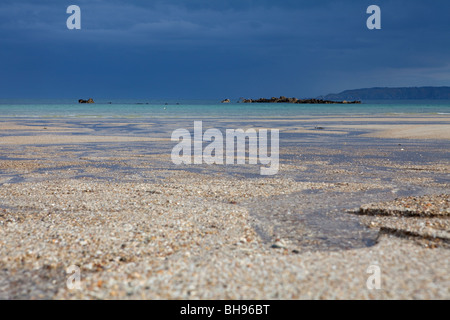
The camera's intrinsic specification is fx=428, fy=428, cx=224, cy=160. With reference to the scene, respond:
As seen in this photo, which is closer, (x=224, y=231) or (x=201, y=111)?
(x=224, y=231)

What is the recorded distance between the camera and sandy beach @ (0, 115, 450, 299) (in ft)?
17.3

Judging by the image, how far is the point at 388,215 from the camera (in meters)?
8.48

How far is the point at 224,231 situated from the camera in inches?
295

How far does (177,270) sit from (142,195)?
4.94 meters

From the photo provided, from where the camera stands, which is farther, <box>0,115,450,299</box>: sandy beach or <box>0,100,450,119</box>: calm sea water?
<box>0,100,450,119</box>: calm sea water

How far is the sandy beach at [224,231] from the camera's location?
17.3ft

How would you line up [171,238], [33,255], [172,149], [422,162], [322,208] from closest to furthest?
[33,255] → [171,238] → [322,208] → [422,162] → [172,149]

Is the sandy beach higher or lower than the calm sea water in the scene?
lower

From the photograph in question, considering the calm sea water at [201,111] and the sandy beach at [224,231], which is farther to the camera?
the calm sea water at [201,111]

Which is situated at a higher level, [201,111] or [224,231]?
[201,111]

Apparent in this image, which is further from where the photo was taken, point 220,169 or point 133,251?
point 220,169

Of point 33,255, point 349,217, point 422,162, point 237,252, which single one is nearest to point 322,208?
point 349,217

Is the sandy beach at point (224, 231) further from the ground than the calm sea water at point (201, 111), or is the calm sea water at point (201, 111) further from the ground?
the calm sea water at point (201, 111)

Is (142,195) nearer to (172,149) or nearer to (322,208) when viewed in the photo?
(322,208)
